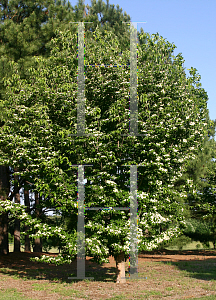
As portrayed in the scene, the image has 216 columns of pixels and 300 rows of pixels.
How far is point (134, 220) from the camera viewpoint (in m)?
9.84

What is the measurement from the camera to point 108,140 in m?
10.5

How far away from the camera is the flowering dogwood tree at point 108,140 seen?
9.68 meters

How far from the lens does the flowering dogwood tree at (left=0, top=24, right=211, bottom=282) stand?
9680 millimetres

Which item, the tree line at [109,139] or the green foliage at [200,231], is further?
the green foliage at [200,231]

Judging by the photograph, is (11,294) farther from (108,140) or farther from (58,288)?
(108,140)

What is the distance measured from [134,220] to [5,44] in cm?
1159

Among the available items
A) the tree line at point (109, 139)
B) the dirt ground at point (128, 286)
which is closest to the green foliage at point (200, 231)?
the dirt ground at point (128, 286)

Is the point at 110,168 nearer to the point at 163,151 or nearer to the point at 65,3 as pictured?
the point at 163,151

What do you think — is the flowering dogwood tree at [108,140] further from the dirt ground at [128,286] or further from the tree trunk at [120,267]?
the dirt ground at [128,286]

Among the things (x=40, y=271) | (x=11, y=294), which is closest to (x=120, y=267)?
(x=11, y=294)

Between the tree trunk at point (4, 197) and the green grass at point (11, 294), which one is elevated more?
the tree trunk at point (4, 197)

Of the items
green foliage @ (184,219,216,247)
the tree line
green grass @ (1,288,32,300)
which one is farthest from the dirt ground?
green foliage @ (184,219,216,247)

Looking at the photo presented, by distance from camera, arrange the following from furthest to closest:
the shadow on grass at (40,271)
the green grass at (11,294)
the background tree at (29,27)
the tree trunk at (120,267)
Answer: the background tree at (29,27), the shadow on grass at (40,271), the tree trunk at (120,267), the green grass at (11,294)

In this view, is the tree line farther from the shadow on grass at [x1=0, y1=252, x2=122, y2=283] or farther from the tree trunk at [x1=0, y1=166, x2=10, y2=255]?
the tree trunk at [x1=0, y1=166, x2=10, y2=255]
